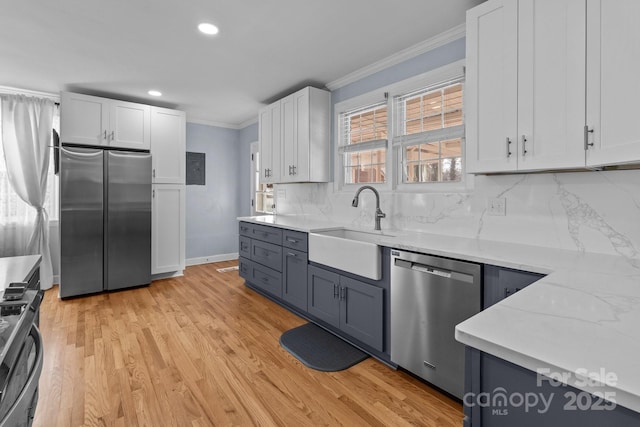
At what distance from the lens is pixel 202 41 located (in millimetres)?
2656

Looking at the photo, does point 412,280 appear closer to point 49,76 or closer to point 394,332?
point 394,332

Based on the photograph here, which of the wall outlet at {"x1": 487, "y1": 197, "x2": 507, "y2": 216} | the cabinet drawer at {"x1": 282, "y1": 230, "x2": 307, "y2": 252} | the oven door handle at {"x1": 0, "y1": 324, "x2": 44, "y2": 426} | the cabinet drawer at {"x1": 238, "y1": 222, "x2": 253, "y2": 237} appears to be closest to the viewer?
the oven door handle at {"x1": 0, "y1": 324, "x2": 44, "y2": 426}

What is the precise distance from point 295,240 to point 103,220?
2514mm

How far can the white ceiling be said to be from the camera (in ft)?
7.20

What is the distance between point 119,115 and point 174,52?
1.70 m

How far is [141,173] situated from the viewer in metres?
4.08

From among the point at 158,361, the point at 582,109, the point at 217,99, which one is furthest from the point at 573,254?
the point at 217,99

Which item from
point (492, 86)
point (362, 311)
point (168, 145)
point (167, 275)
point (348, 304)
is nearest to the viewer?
point (492, 86)

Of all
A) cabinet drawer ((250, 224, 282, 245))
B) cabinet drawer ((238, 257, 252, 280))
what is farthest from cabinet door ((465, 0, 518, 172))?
cabinet drawer ((238, 257, 252, 280))

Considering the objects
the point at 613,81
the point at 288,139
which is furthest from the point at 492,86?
the point at 288,139

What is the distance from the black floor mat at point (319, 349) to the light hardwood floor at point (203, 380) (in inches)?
2.6

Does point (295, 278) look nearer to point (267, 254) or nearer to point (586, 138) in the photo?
point (267, 254)

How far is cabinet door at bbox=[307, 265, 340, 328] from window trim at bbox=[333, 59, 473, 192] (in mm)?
1010

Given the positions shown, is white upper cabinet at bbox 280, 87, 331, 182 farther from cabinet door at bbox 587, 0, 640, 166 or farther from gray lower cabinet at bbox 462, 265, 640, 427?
gray lower cabinet at bbox 462, 265, 640, 427
